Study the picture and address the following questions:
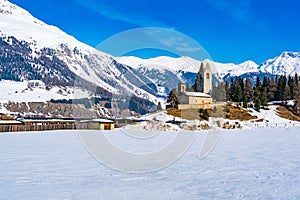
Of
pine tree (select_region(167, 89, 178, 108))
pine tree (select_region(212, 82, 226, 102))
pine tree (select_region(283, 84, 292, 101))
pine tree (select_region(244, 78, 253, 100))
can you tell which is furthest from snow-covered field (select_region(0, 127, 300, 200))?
pine tree (select_region(283, 84, 292, 101))

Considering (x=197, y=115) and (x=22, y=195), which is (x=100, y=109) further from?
(x=22, y=195)

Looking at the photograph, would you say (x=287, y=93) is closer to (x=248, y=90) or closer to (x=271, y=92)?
(x=271, y=92)

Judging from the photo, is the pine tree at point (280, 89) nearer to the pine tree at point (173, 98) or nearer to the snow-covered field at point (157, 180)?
the pine tree at point (173, 98)

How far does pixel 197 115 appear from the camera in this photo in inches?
2569

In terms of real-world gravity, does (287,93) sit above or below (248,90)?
below

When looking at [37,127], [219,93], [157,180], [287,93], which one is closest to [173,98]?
[219,93]

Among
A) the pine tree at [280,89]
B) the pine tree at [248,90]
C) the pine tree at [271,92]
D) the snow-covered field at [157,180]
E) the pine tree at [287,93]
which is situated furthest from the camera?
the pine tree at [271,92]

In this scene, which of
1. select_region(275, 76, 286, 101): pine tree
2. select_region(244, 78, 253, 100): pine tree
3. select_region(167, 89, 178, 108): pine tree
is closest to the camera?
select_region(167, 89, 178, 108): pine tree

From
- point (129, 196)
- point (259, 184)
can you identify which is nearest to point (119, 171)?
point (129, 196)

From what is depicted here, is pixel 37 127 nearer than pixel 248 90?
Yes

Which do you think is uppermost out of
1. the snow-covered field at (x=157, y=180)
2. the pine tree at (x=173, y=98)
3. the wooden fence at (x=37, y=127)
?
the pine tree at (x=173, y=98)

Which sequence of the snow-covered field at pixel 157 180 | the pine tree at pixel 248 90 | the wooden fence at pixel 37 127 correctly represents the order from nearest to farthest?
the snow-covered field at pixel 157 180 < the wooden fence at pixel 37 127 < the pine tree at pixel 248 90

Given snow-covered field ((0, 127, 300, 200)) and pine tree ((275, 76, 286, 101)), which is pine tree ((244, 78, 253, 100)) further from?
snow-covered field ((0, 127, 300, 200))

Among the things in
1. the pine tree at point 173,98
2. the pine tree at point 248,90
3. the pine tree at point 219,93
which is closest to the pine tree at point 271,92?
the pine tree at point 248,90
